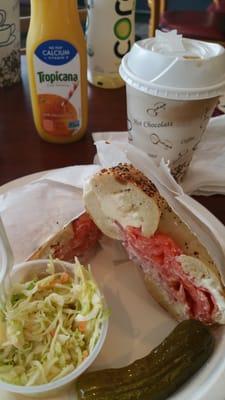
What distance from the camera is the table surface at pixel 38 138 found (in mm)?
985

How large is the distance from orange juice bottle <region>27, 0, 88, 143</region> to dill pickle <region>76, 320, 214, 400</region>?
52 centimetres

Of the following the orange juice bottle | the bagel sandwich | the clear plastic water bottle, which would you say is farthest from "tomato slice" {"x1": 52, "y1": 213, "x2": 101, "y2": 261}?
the clear plastic water bottle

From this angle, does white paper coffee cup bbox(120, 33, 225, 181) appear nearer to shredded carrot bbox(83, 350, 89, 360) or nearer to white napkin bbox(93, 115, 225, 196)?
white napkin bbox(93, 115, 225, 196)

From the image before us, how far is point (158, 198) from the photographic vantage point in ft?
2.50

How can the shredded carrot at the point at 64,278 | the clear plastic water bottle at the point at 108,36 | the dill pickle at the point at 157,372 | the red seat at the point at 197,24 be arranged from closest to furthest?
the dill pickle at the point at 157,372
the shredded carrot at the point at 64,278
the clear plastic water bottle at the point at 108,36
the red seat at the point at 197,24

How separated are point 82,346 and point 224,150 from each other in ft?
1.83

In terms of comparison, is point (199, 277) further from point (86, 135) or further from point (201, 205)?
point (86, 135)

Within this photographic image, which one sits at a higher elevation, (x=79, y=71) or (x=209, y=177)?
(x=79, y=71)

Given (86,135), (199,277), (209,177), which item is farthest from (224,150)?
(199,277)

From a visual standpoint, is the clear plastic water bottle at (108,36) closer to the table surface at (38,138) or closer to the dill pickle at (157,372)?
the table surface at (38,138)

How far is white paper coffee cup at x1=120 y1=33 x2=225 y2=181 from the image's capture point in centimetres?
80

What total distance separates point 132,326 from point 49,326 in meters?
0.13

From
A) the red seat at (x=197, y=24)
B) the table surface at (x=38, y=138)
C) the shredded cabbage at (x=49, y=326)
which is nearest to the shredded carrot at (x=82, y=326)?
the shredded cabbage at (x=49, y=326)

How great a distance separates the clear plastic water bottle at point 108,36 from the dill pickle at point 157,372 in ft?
2.42
